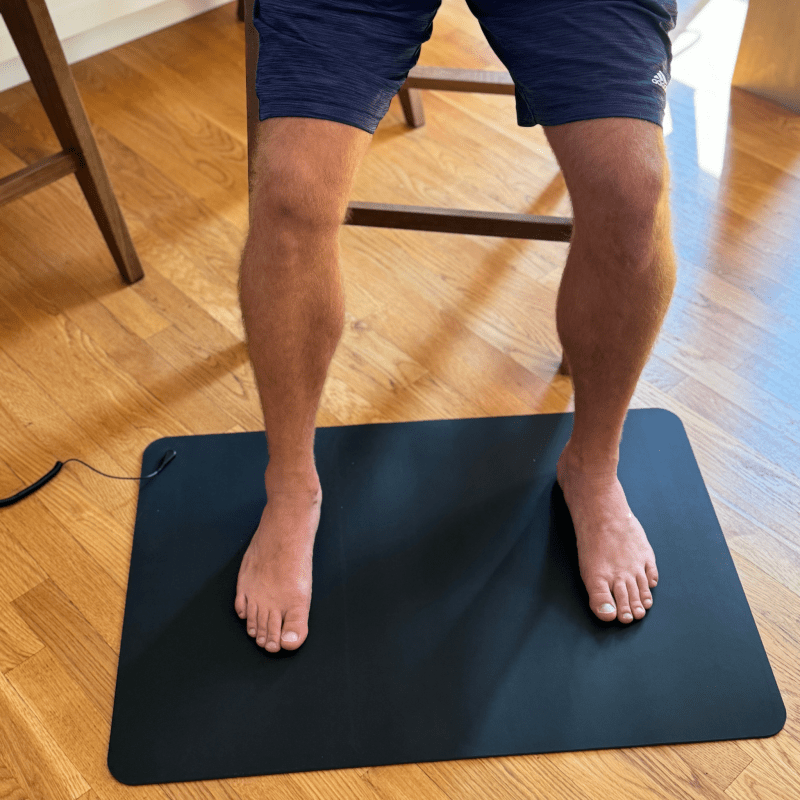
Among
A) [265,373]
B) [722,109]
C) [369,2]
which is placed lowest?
[722,109]

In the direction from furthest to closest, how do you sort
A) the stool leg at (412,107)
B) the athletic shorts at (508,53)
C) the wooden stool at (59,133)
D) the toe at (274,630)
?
the stool leg at (412,107)
the wooden stool at (59,133)
the toe at (274,630)
the athletic shorts at (508,53)

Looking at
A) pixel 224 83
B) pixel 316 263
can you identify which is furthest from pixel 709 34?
pixel 316 263

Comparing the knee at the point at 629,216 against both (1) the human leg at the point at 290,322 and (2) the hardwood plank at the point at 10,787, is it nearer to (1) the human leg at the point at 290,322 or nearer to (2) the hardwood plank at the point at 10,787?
(1) the human leg at the point at 290,322

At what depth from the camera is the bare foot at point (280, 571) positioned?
3.34ft

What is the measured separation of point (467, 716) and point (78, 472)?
0.67m

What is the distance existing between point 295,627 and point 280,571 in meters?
0.07

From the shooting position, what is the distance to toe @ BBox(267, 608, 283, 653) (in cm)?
101

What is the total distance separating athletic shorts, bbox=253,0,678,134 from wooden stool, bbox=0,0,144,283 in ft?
1.41

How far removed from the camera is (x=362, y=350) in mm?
1394

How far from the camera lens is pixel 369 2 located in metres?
0.89

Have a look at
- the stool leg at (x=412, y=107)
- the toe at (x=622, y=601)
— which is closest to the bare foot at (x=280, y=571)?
the toe at (x=622, y=601)

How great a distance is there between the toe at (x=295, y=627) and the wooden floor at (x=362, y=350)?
6.1 inches

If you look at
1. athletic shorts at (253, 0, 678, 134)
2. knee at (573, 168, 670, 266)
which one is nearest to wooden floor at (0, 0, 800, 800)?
knee at (573, 168, 670, 266)

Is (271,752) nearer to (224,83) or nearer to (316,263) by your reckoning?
(316,263)
